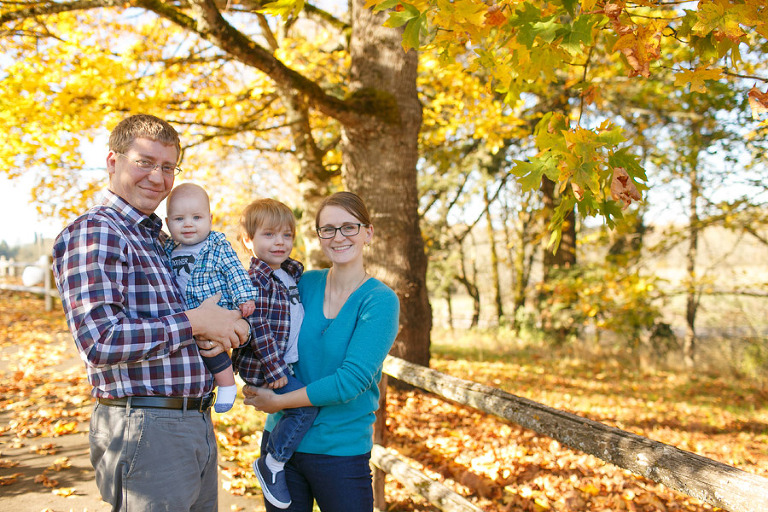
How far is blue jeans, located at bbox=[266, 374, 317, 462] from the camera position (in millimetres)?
2199

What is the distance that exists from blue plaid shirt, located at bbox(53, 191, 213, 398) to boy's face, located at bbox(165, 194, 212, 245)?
26cm

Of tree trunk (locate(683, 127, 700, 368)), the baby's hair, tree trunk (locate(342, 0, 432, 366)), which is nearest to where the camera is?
the baby's hair

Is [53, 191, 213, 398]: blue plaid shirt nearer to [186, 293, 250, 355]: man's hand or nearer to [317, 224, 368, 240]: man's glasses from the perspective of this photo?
[186, 293, 250, 355]: man's hand

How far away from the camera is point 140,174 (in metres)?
1.94

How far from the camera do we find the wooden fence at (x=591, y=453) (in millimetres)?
1778

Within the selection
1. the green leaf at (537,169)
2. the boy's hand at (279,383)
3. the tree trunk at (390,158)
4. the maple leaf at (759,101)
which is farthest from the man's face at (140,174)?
the tree trunk at (390,158)

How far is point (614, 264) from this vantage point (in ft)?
33.2

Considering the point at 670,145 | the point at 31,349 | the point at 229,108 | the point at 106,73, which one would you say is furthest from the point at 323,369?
the point at 670,145

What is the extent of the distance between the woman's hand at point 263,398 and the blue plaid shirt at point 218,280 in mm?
372

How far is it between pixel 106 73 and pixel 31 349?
17.4ft

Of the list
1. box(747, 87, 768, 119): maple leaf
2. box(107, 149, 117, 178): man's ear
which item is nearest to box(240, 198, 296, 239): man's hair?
box(107, 149, 117, 178): man's ear

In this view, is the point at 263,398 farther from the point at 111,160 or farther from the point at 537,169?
the point at 537,169

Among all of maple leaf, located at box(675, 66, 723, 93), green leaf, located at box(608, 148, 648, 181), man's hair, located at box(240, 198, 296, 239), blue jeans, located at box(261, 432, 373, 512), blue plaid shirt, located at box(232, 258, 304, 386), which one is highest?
maple leaf, located at box(675, 66, 723, 93)

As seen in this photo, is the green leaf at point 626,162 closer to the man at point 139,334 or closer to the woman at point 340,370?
the woman at point 340,370
